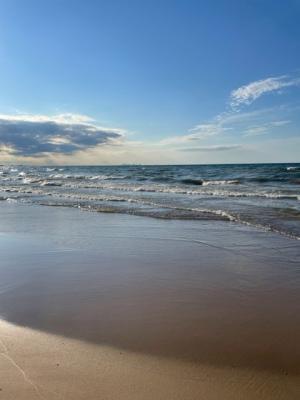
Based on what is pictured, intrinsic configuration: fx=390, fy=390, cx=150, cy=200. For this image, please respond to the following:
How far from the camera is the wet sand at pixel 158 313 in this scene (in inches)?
115

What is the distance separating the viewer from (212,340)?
3551 millimetres

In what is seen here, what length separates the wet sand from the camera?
2.92 meters

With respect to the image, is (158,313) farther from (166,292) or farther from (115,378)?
(115,378)

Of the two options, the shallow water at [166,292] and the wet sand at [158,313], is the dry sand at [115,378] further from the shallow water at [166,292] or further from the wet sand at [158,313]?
the shallow water at [166,292]

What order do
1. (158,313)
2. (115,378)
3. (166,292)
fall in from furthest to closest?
(166,292) → (158,313) → (115,378)

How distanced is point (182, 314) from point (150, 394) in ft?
4.94

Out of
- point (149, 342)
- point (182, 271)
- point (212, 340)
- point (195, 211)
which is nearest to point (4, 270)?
point (182, 271)

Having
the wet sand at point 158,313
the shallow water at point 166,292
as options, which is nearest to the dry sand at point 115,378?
the wet sand at point 158,313

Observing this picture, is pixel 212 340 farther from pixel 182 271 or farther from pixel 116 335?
pixel 182 271

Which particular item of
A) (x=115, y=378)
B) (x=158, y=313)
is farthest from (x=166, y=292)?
(x=115, y=378)

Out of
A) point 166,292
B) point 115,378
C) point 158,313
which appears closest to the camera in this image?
point 115,378

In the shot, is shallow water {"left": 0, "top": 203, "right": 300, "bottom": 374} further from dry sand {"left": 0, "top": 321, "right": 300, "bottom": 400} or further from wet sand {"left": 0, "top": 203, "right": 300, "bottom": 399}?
dry sand {"left": 0, "top": 321, "right": 300, "bottom": 400}

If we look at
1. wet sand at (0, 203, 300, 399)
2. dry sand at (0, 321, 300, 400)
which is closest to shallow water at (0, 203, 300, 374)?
wet sand at (0, 203, 300, 399)

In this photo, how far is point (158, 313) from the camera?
4191mm
